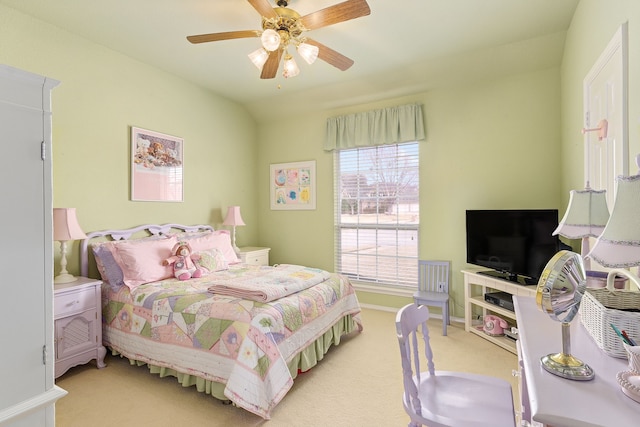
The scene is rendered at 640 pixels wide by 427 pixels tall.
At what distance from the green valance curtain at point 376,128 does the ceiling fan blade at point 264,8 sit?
2182 mm

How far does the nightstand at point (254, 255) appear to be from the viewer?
167 inches

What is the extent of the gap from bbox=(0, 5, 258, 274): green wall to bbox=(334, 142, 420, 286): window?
67.2 inches

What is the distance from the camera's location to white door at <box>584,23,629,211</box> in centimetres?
158

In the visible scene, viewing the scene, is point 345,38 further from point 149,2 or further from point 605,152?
point 605,152

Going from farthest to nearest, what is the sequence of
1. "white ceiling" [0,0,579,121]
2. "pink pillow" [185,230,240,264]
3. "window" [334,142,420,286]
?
"window" [334,142,420,286], "pink pillow" [185,230,240,264], "white ceiling" [0,0,579,121]

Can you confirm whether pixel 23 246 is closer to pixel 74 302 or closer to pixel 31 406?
pixel 31 406

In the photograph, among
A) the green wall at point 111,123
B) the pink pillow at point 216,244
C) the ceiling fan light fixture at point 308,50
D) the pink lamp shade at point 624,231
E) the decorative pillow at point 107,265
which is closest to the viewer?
the pink lamp shade at point 624,231

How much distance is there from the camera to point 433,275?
3787mm

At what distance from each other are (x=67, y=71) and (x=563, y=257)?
3841mm

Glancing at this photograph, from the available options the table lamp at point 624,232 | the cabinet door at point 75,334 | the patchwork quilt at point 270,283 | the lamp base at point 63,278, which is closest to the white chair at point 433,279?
the patchwork quilt at point 270,283

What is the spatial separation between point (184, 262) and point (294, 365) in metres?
1.54

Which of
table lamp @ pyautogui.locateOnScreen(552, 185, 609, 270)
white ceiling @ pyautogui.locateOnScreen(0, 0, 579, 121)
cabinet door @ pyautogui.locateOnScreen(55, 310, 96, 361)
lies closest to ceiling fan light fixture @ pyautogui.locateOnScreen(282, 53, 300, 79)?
white ceiling @ pyautogui.locateOnScreen(0, 0, 579, 121)

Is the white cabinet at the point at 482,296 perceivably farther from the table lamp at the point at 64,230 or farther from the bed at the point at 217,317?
the table lamp at the point at 64,230

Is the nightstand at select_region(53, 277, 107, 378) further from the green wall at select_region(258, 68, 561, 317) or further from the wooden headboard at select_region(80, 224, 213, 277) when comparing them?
the green wall at select_region(258, 68, 561, 317)
